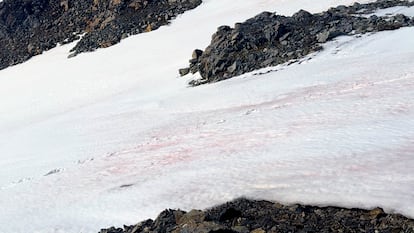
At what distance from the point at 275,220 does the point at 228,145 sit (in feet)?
14.9

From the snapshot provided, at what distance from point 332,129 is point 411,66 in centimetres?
511

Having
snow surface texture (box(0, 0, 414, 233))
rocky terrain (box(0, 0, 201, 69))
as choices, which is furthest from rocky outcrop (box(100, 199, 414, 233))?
rocky terrain (box(0, 0, 201, 69))

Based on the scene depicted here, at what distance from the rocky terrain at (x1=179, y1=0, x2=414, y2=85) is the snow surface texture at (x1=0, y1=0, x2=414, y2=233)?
0.93m

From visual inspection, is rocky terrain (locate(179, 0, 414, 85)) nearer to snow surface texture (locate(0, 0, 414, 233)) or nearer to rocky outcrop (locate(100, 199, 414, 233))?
snow surface texture (locate(0, 0, 414, 233))

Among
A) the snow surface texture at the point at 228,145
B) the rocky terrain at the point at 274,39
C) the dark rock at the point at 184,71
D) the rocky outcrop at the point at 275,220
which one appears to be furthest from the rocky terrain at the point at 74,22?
the rocky outcrop at the point at 275,220

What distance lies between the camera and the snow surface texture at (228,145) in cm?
789

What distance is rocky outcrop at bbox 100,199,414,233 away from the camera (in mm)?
5938

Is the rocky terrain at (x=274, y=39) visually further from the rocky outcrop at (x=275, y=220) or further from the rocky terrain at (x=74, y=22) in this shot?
the rocky terrain at (x=74, y=22)

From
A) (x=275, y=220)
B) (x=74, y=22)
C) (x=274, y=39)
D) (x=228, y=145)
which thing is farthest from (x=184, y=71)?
(x=74, y=22)

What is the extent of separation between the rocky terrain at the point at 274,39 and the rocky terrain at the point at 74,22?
15.0 m

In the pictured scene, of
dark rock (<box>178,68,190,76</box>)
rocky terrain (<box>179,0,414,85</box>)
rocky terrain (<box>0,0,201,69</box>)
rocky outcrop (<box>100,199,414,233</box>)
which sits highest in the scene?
rocky terrain (<box>0,0,201,69</box>)

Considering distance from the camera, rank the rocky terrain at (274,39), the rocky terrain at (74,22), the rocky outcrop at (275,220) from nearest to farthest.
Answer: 1. the rocky outcrop at (275,220)
2. the rocky terrain at (274,39)
3. the rocky terrain at (74,22)

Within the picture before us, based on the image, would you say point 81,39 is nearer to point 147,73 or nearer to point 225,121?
point 147,73

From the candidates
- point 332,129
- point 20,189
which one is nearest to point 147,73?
A: point 20,189
